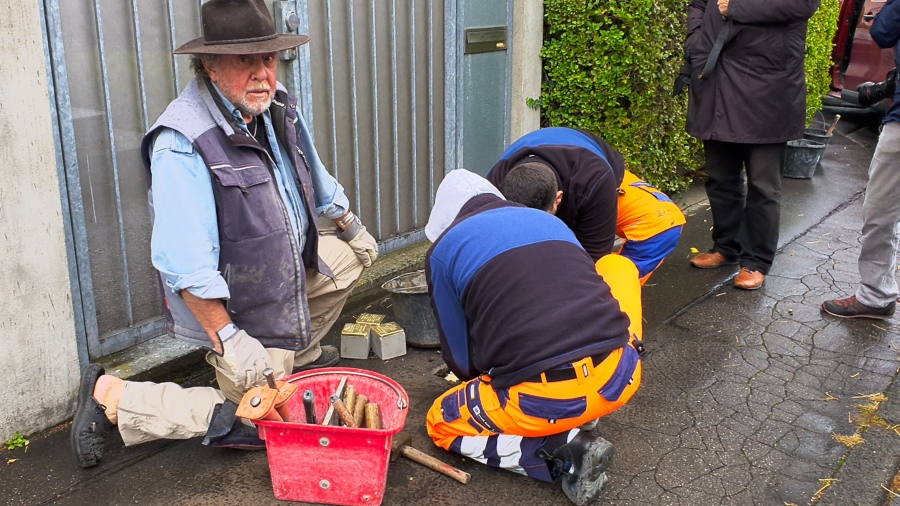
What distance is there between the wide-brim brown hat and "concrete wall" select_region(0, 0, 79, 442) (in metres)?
0.62

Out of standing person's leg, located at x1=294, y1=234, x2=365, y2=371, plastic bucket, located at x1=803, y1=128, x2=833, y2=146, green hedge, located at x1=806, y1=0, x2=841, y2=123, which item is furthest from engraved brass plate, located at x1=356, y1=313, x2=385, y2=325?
green hedge, located at x1=806, y1=0, x2=841, y2=123

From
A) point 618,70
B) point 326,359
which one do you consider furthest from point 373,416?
point 618,70

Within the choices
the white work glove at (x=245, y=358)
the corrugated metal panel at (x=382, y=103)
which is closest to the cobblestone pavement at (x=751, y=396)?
the white work glove at (x=245, y=358)

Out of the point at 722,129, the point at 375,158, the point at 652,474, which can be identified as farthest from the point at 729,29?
the point at 652,474

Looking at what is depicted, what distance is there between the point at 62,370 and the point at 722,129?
4.08m

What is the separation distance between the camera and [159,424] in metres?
3.29

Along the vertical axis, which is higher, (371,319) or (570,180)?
(570,180)

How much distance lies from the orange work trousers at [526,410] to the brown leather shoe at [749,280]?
2.13 metres

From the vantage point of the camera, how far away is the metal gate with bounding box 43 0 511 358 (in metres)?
3.66

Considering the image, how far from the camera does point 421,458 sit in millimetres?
3348

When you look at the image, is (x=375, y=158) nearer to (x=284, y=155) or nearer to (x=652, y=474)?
(x=284, y=155)

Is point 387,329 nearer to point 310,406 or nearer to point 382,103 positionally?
point 310,406

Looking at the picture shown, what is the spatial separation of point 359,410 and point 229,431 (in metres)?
0.58

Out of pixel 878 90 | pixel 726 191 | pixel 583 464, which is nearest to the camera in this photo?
pixel 583 464
